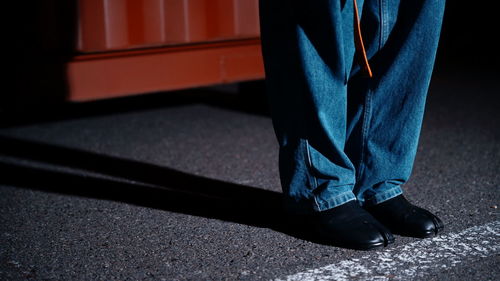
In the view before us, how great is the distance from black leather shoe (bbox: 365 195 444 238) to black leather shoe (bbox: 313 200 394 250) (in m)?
0.08

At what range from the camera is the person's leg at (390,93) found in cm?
161

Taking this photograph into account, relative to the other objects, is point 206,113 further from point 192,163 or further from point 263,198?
point 263,198

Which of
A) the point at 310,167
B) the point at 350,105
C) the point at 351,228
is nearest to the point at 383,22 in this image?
the point at 350,105

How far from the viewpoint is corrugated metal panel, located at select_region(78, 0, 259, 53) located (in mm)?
2510

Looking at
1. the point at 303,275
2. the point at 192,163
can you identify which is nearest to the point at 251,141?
the point at 192,163

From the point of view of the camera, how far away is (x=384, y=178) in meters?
1.70

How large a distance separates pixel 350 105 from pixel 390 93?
112 millimetres

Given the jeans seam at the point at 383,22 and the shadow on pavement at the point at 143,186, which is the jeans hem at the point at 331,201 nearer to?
the shadow on pavement at the point at 143,186

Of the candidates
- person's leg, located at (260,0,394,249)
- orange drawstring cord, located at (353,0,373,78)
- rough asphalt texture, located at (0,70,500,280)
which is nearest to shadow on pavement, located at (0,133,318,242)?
rough asphalt texture, located at (0,70,500,280)

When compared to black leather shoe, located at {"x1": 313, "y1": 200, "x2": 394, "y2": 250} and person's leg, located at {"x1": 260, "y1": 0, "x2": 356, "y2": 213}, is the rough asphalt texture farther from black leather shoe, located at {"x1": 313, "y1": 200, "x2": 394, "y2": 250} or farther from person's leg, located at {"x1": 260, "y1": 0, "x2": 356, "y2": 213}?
person's leg, located at {"x1": 260, "y1": 0, "x2": 356, "y2": 213}

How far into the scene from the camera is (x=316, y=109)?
154 cm

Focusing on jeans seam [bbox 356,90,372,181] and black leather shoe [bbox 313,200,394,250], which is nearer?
black leather shoe [bbox 313,200,394,250]

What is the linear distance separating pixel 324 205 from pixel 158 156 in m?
1.15

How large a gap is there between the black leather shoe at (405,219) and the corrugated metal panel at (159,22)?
1.33 meters
